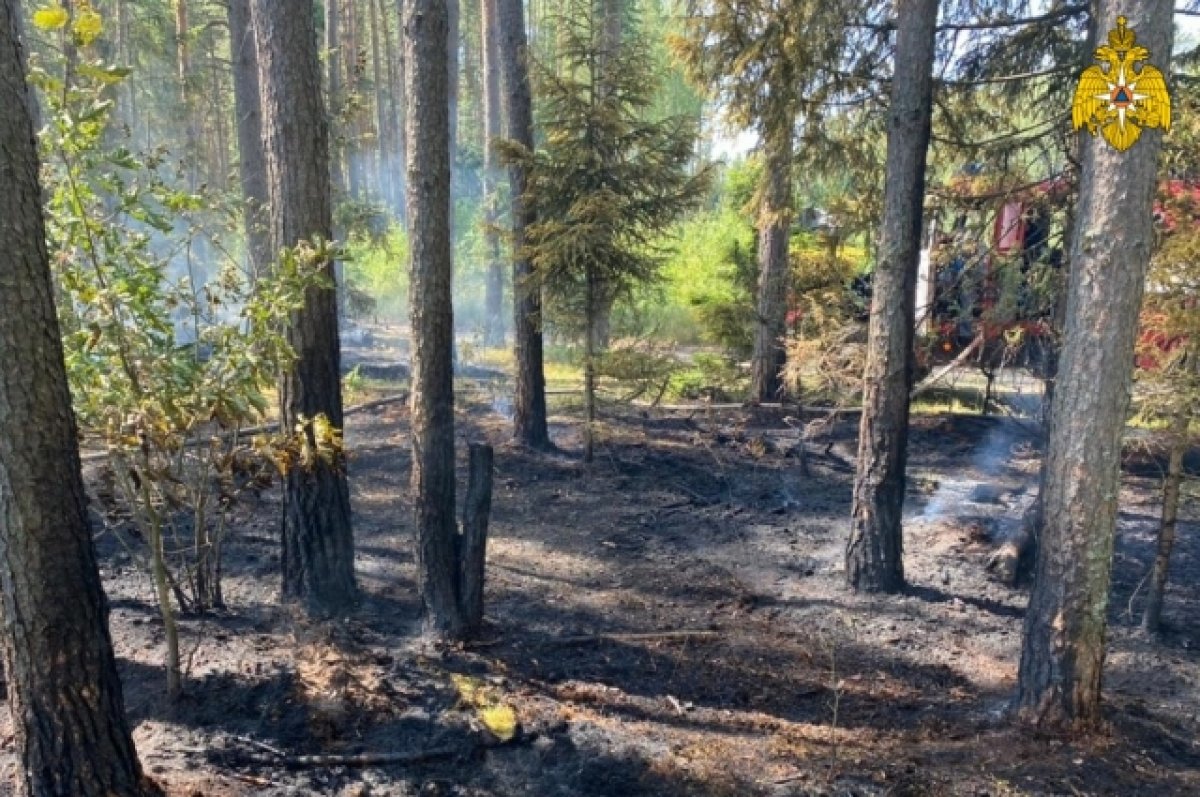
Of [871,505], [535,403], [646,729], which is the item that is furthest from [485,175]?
[646,729]

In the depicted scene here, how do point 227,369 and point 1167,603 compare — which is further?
point 1167,603

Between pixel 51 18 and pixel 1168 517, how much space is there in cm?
704

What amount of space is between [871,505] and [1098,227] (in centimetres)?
307

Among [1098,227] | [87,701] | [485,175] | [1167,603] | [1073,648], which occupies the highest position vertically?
[485,175]

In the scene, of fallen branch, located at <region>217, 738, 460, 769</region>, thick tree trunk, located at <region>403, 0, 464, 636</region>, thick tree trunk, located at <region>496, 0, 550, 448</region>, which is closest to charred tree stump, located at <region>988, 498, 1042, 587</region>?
thick tree trunk, located at <region>403, 0, 464, 636</region>

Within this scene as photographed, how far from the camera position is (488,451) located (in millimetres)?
5477

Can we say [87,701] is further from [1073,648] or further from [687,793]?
[1073,648]

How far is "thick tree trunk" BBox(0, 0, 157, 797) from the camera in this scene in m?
3.06

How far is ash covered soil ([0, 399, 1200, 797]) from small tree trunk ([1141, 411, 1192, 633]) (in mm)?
157

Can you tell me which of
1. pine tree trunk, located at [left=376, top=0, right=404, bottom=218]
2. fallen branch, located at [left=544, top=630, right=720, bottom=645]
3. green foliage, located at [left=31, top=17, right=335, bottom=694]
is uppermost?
pine tree trunk, located at [left=376, top=0, right=404, bottom=218]

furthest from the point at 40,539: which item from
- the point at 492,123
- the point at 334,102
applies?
the point at 492,123

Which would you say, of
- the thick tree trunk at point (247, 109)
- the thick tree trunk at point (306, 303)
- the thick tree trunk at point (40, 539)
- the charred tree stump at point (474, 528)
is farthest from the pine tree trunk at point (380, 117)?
the thick tree trunk at point (40, 539)

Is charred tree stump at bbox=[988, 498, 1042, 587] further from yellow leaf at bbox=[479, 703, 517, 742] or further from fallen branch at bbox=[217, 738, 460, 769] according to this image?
fallen branch at bbox=[217, 738, 460, 769]

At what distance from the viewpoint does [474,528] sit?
18.1ft
